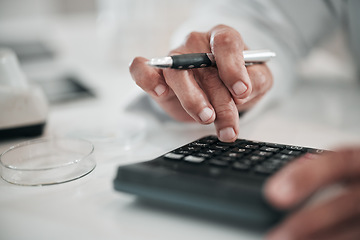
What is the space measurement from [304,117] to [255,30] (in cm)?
16

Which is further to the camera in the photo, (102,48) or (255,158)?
(102,48)

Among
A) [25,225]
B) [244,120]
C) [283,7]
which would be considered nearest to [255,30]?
[283,7]

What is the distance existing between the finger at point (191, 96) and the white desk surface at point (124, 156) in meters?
0.07

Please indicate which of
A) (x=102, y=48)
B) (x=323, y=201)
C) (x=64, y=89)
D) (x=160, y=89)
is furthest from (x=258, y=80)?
(x=102, y=48)

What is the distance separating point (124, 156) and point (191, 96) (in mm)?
96

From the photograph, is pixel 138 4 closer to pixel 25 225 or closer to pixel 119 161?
pixel 119 161

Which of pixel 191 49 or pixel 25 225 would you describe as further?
pixel 191 49

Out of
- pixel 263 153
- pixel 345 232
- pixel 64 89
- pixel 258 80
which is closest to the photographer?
pixel 345 232

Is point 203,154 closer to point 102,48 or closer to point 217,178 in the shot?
point 217,178

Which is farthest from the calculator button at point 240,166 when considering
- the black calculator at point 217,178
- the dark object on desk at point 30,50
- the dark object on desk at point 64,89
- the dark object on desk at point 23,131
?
the dark object on desk at point 30,50

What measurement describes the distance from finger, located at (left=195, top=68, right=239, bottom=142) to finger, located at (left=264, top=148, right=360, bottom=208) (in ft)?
0.43

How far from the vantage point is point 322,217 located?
0.21 metres

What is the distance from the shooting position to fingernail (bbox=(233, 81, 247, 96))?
0.35m

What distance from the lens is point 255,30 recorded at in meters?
0.58
